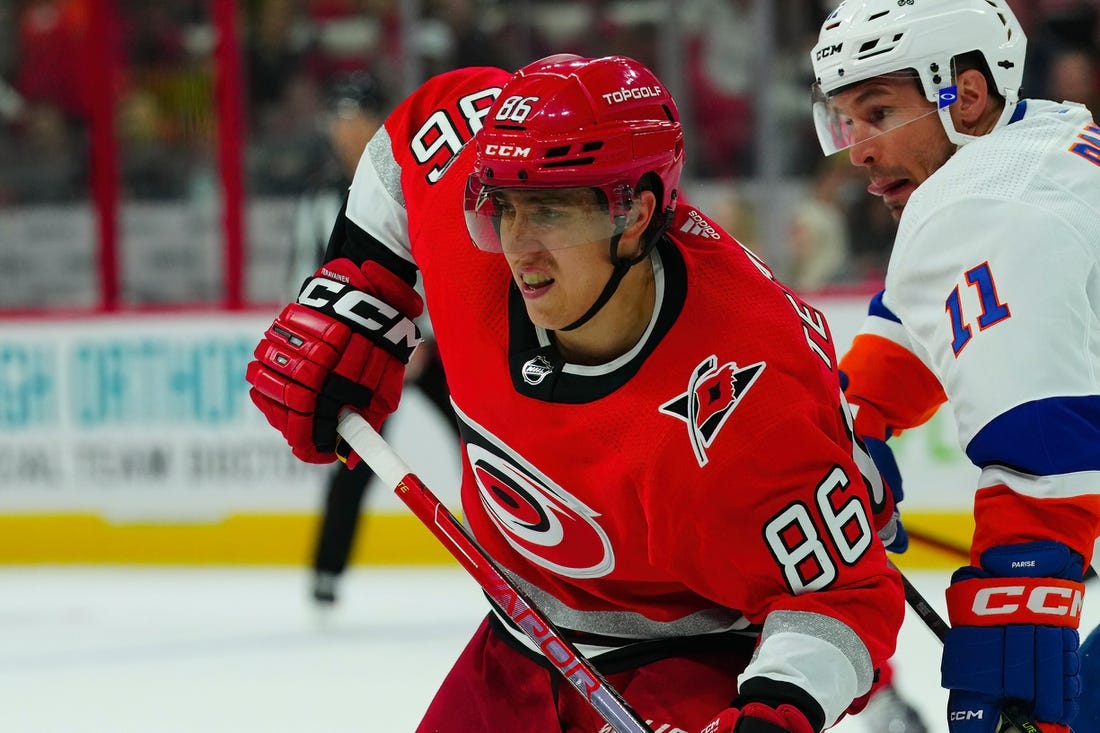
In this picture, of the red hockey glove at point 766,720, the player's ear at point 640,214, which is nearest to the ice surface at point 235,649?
the red hockey glove at point 766,720

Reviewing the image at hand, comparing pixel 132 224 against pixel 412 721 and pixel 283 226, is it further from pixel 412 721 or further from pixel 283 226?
pixel 412 721

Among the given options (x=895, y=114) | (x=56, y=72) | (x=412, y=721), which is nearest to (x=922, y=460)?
(x=412, y=721)

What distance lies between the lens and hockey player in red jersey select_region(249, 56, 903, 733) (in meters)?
1.53

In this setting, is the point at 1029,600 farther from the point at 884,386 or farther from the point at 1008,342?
the point at 884,386

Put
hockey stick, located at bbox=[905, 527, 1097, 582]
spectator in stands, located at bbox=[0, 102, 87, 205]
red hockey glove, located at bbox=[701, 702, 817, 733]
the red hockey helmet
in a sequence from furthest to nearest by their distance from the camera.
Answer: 1. spectator in stands, located at bbox=[0, 102, 87, 205]
2. hockey stick, located at bbox=[905, 527, 1097, 582]
3. the red hockey helmet
4. red hockey glove, located at bbox=[701, 702, 817, 733]

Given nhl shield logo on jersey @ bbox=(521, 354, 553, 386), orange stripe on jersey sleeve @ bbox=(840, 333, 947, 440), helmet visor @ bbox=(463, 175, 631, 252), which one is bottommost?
orange stripe on jersey sleeve @ bbox=(840, 333, 947, 440)

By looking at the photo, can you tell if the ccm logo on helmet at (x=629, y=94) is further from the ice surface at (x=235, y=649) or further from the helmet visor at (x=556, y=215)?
the ice surface at (x=235, y=649)

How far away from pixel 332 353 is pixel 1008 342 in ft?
2.76

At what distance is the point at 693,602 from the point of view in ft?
5.71

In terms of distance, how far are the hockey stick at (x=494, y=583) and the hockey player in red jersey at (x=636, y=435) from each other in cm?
5

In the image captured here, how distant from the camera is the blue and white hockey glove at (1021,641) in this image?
5.36 feet

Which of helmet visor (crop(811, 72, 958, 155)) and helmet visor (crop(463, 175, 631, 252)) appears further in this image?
helmet visor (crop(811, 72, 958, 155))

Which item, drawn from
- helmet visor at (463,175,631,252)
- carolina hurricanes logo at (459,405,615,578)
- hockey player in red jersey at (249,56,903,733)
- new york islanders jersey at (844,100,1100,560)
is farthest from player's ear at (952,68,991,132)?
carolina hurricanes logo at (459,405,615,578)

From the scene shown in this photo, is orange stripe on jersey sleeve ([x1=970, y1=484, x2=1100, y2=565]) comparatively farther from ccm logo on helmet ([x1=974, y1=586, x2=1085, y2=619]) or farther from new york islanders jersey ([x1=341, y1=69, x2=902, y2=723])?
new york islanders jersey ([x1=341, y1=69, x2=902, y2=723])
